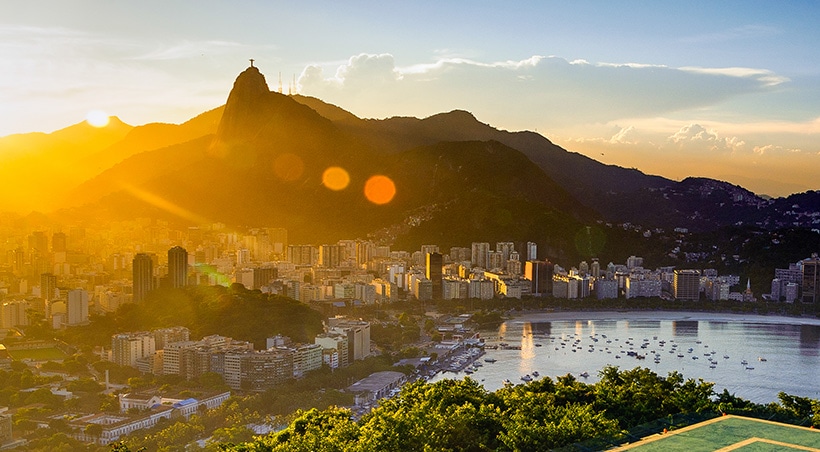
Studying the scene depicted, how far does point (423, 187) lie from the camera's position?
2380 centimetres

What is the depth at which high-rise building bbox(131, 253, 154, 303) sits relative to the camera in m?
12.7

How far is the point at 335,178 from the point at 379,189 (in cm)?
173

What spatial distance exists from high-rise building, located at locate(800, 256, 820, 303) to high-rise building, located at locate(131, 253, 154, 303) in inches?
496

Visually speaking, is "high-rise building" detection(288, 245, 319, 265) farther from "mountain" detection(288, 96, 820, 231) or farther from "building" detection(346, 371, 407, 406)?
"mountain" detection(288, 96, 820, 231)

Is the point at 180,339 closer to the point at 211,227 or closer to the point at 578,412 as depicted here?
the point at 578,412

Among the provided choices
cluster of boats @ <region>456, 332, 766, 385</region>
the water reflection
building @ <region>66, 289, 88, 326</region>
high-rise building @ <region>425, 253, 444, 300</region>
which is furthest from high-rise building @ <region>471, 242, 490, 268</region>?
building @ <region>66, 289, 88, 326</region>

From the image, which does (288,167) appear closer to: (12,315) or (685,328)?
(12,315)

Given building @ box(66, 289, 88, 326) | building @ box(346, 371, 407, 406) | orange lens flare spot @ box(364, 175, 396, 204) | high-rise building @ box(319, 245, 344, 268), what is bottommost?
building @ box(346, 371, 407, 406)

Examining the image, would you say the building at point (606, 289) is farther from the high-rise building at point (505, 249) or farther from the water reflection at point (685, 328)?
the high-rise building at point (505, 249)

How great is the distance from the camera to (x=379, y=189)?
24594 mm

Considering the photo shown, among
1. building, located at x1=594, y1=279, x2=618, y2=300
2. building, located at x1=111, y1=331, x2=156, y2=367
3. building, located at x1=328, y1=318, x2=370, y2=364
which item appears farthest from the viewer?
building, located at x1=594, y1=279, x2=618, y2=300

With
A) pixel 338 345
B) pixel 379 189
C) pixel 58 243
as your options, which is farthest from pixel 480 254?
pixel 338 345

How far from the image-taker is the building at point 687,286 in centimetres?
1609

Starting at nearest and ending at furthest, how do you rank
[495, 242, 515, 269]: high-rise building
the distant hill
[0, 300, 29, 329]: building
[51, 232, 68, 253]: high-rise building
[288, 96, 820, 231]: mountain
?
[0, 300, 29, 329]: building, [51, 232, 68, 253]: high-rise building, [495, 242, 515, 269]: high-rise building, the distant hill, [288, 96, 820, 231]: mountain
